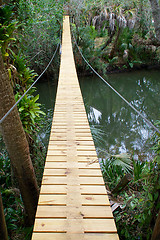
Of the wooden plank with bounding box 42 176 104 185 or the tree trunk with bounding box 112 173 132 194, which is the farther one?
the tree trunk with bounding box 112 173 132 194

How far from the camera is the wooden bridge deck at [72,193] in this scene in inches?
44.2

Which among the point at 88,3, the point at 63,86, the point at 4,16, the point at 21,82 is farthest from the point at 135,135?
the point at 88,3

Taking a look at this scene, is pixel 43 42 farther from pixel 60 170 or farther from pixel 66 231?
pixel 66 231

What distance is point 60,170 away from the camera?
5.32 feet

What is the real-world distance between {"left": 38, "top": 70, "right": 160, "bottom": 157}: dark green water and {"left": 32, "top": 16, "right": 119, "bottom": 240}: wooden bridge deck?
5.99 ft

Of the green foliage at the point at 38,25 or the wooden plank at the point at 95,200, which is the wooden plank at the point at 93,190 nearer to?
the wooden plank at the point at 95,200

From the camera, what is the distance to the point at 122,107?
6.90 m

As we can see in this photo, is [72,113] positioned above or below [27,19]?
below

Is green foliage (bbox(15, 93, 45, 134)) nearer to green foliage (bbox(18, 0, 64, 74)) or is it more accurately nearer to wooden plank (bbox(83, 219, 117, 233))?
green foliage (bbox(18, 0, 64, 74))

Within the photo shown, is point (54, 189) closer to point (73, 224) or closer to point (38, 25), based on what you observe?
point (73, 224)

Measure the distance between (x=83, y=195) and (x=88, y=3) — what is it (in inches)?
341

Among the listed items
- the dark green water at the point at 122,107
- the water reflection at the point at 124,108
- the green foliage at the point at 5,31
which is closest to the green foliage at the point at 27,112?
the green foliage at the point at 5,31

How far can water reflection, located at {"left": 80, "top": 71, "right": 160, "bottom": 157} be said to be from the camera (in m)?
4.75

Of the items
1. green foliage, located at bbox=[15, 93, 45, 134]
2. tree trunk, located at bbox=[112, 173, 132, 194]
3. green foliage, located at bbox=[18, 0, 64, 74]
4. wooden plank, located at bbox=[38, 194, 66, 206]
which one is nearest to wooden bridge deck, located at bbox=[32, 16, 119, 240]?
wooden plank, located at bbox=[38, 194, 66, 206]
